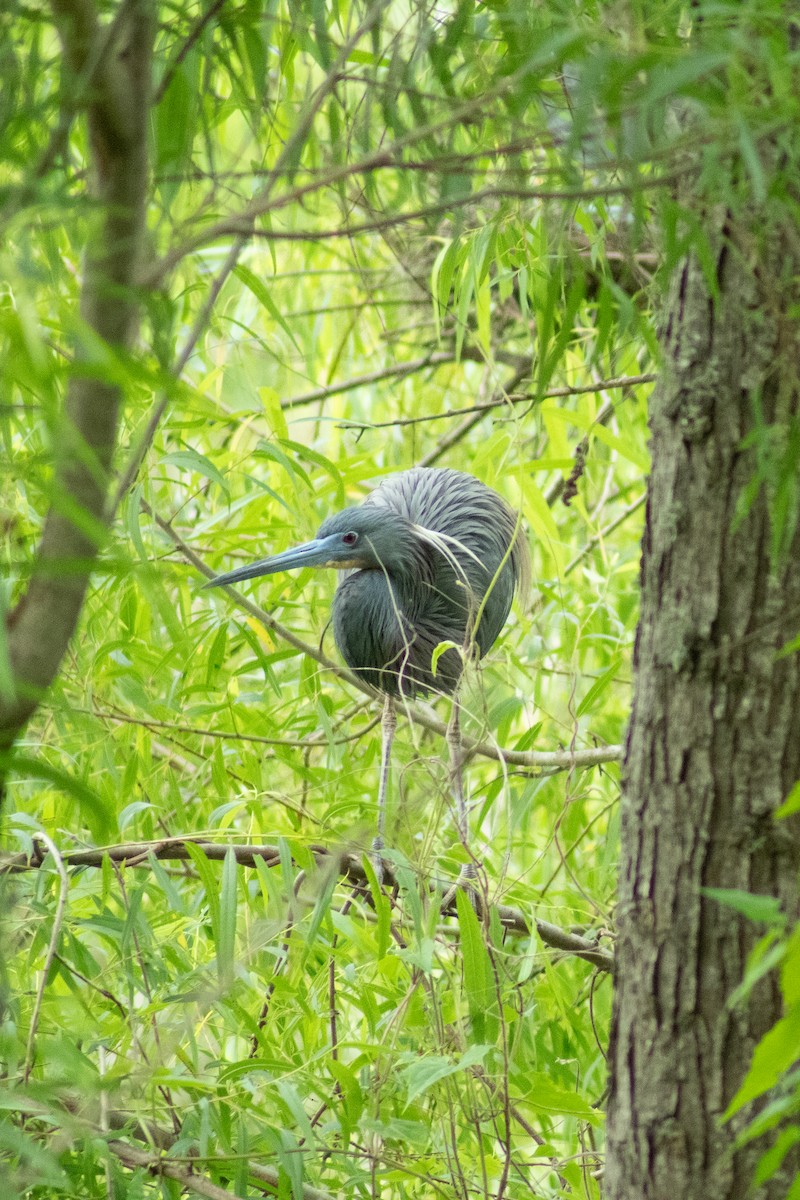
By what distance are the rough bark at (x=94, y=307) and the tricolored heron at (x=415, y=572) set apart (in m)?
1.35

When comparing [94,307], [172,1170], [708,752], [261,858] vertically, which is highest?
[94,307]

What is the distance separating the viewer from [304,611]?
7.25ft

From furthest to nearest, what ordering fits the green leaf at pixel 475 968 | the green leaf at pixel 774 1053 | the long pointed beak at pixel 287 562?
the long pointed beak at pixel 287 562 → the green leaf at pixel 475 968 → the green leaf at pixel 774 1053

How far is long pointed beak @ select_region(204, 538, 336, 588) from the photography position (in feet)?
5.68

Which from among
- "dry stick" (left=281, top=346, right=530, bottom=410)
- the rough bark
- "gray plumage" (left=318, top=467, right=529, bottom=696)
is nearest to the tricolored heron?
"gray plumage" (left=318, top=467, right=529, bottom=696)

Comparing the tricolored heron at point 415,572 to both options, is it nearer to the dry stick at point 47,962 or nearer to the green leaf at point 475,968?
the green leaf at point 475,968

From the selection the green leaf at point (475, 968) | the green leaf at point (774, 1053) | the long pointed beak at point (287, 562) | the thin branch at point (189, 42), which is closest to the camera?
the green leaf at point (774, 1053)

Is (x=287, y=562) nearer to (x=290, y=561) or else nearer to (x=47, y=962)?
(x=290, y=561)

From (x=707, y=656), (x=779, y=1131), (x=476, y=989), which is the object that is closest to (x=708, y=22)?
(x=707, y=656)

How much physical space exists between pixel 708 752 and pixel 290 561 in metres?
1.19

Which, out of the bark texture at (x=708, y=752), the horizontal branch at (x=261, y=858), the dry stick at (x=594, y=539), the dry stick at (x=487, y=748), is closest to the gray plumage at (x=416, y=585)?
the dry stick at (x=594, y=539)

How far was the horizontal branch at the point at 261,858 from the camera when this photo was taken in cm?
119

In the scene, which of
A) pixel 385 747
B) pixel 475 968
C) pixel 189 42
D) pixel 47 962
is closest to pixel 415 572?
pixel 385 747

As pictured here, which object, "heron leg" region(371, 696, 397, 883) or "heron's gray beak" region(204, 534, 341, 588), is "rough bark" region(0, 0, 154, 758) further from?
"heron leg" region(371, 696, 397, 883)
